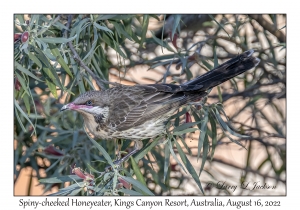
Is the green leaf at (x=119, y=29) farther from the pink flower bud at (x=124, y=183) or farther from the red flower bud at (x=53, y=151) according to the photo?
the red flower bud at (x=53, y=151)

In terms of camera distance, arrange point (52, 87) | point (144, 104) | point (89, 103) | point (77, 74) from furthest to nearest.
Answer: point (144, 104)
point (89, 103)
point (77, 74)
point (52, 87)

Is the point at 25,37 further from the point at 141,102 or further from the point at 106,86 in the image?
the point at 141,102

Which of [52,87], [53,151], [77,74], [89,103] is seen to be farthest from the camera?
[53,151]

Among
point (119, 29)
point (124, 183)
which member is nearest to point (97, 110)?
point (119, 29)

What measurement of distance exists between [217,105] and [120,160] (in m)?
0.73

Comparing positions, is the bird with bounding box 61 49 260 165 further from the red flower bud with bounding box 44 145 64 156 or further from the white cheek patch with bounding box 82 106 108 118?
the red flower bud with bounding box 44 145 64 156

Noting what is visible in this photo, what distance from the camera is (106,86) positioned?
401cm

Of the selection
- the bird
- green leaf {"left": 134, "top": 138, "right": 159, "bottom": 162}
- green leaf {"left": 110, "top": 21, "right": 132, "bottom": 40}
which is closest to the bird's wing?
the bird

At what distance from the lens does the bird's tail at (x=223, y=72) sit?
3826 mm

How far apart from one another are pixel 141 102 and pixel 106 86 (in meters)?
0.29

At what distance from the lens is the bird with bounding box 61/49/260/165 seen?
3811 mm

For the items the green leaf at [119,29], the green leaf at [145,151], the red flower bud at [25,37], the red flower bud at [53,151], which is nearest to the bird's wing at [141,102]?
the green leaf at [145,151]
